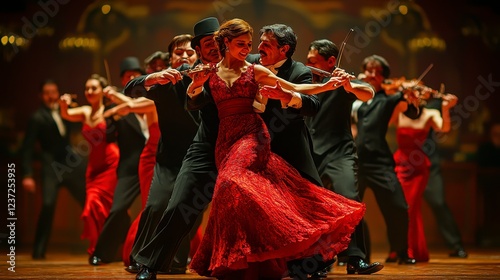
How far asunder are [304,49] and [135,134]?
2.45 metres

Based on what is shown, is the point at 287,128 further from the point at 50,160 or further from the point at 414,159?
the point at 50,160

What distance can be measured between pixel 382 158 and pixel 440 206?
158 centimetres

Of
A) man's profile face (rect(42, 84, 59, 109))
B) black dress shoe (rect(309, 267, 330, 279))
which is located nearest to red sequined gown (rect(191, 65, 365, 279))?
black dress shoe (rect(309, 267, 330, 279))

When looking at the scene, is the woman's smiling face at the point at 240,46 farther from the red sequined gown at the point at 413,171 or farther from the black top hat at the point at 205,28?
the red sequined gown at the point at 413,171

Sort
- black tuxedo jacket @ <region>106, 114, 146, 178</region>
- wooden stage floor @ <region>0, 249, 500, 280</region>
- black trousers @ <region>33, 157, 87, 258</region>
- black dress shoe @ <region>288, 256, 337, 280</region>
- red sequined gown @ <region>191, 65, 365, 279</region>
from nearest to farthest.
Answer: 1. red sequined gown @ <region>191, 65, 365, 279</region>
2. black dress shoe @ <region>288, 256, 337, 280</region>
3. wooden stage floor @ <region>0, 249, 500, 280</region>
4. black tuxedo jacket @ <region>106, 114, 146, 178</region>
5. black trousers @ <region>33, 157, 87, 258</region>

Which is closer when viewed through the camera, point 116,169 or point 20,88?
point 116,169

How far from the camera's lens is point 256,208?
13.1 feet

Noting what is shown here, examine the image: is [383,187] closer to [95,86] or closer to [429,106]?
[429,106]

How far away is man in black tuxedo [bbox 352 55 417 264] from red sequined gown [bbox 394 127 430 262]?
37 centimetres

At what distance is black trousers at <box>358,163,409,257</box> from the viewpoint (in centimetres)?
663

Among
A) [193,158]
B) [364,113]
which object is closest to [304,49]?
[364,113]

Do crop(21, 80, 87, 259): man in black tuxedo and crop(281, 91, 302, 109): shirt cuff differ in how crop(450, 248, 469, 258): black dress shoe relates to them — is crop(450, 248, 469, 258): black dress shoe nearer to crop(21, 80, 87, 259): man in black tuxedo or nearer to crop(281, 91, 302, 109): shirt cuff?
crop(21, 80, 87, 259): man in black tuxedo

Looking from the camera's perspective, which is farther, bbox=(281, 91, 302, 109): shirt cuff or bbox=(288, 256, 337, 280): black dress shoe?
bbox=(288, 256, 337, 280): black dress shoe

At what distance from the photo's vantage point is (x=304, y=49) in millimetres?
8656
